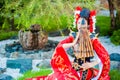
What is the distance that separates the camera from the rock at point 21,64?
7.88 meters

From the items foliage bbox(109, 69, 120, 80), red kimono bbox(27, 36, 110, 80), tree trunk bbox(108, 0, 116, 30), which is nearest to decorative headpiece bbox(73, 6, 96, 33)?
red kimono bbox(27, 36, 110, 80)

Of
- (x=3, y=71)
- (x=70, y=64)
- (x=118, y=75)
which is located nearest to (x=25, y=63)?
(x=3, y=71)

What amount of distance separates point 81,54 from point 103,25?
255 inches

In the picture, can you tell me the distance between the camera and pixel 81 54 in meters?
5.37

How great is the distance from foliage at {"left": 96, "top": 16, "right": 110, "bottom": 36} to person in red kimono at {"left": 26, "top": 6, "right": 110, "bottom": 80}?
5517 mm

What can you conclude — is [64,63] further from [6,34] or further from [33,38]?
[6,34]

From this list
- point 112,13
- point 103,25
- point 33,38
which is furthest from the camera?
point 103,25

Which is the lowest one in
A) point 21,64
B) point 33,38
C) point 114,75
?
point 21,64

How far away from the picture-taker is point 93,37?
538 centimetres

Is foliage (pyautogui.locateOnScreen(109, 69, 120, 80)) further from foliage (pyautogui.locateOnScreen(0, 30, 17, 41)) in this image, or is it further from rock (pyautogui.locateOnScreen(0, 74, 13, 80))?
foliage (pyautogui.locateOnScreen(0, 30, 17, 41))

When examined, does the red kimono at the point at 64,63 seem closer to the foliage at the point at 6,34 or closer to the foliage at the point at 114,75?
the foliage at the point at 114,75

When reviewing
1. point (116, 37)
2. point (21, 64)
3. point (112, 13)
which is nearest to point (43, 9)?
point (21, 64)

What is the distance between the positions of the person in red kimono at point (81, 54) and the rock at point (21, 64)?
248cm

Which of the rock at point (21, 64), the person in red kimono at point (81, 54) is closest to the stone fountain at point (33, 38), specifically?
the rock at point (21, 64)
